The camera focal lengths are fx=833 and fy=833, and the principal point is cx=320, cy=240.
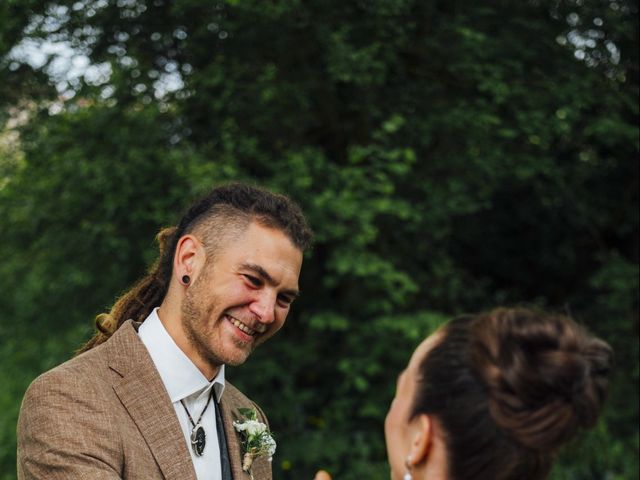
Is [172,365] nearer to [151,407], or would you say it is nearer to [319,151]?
[151,407]

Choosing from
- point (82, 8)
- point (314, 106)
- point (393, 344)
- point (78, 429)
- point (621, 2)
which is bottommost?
point (393, 344)

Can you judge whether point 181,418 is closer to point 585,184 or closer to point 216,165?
point 216,165

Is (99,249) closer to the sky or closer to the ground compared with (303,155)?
closer to the ground

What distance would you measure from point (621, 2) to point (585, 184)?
67.4 inches

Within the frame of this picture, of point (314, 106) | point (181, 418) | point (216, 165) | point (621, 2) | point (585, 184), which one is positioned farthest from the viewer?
point (585, 184)

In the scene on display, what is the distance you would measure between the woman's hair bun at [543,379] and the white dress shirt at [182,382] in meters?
1.38

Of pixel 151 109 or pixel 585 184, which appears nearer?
pixel 151 109

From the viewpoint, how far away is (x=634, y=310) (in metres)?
6.43

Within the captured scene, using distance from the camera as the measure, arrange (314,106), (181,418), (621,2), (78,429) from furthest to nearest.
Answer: (314,106)
(621,2)
(181,418)
(78,429)

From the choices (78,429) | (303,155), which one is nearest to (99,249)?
(303,155)

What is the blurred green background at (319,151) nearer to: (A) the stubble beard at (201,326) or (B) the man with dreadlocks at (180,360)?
(B) the man with dreadlocks at (180,360)

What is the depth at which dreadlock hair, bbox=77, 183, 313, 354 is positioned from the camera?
3.07 metres

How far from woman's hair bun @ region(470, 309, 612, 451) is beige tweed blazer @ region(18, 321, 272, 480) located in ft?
4.18

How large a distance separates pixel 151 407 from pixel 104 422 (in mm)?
188
